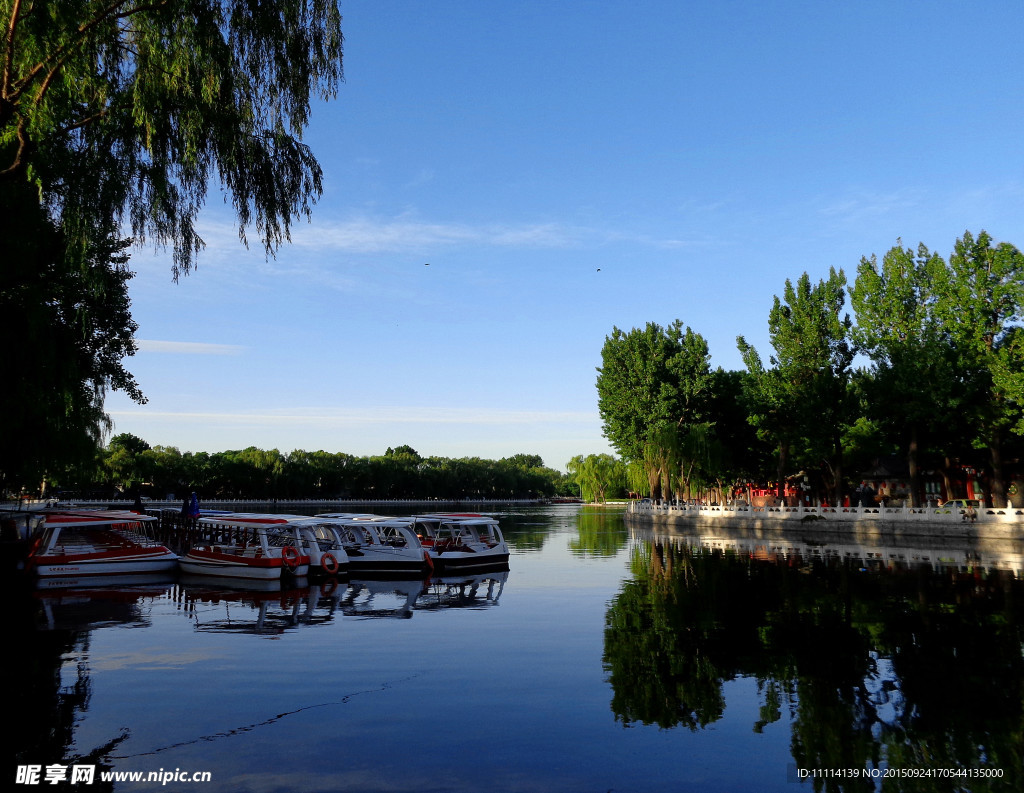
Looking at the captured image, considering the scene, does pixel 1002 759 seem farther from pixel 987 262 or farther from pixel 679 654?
pixel 987 262

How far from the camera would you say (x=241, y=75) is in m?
13.2

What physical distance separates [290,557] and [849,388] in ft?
140

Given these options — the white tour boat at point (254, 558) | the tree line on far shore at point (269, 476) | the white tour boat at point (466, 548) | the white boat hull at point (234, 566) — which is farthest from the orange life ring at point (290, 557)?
the tree line on far shore at point (269, 476)

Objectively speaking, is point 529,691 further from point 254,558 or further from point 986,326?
point 986,326

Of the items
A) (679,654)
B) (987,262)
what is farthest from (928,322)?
(679,654)

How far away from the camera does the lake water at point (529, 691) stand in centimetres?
853

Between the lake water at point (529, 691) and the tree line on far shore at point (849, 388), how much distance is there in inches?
1040

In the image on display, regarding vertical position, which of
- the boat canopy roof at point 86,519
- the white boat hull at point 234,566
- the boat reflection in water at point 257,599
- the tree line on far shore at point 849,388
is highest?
the tree line on far shore at point 849,388

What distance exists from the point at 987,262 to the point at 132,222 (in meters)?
48.4

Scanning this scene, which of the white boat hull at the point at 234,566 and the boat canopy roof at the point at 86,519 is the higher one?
the boat canopy roof at the point at 86,519

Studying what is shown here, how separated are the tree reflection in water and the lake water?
0.06 metres

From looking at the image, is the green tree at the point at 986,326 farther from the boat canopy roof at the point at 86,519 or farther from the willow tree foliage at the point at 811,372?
the boat canopy roof at the point at 86,519

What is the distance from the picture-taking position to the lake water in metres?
8.53

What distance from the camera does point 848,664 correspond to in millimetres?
13312
